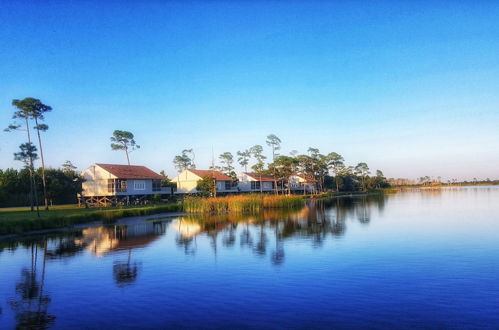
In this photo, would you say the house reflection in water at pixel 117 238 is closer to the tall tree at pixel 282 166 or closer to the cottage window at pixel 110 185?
the cottage window at pixel 110 185

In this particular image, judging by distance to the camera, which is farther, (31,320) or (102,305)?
(102,305)

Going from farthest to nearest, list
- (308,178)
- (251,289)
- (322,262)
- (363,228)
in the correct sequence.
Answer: (308,178) → (363,228) → (322,262) → (251,289)

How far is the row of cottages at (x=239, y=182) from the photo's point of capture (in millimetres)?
67312

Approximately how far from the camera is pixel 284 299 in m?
10.4

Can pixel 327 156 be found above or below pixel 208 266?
above

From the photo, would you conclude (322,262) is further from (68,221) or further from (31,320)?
(68,221)

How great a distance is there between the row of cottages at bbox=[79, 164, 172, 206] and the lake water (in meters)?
29.9

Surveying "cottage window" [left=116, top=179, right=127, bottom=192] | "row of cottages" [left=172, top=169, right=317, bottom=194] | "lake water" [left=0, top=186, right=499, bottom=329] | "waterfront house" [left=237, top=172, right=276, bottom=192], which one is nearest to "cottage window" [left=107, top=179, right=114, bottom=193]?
"cottage window" [left=116, top=179, right=127, bottom=192]

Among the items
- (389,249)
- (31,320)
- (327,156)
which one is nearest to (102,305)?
(31,320)

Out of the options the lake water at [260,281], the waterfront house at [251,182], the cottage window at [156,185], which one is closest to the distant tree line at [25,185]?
the cottage window at [156,185]

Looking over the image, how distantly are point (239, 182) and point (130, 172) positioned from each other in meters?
29.3

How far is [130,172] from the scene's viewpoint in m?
55.8

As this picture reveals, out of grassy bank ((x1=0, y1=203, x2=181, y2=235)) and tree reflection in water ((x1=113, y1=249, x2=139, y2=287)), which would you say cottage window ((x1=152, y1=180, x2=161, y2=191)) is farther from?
tree reflection in water ((x1=113, y1=249, x2=139, y2=287))

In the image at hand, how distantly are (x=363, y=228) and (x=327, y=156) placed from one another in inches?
3132
